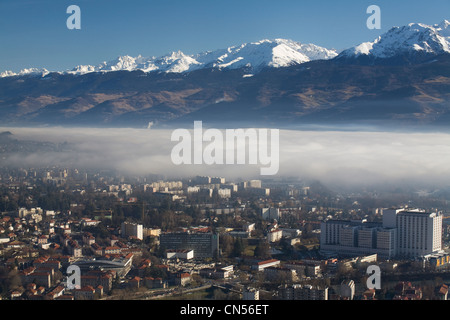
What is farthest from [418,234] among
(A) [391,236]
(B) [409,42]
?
(B) [409,42]

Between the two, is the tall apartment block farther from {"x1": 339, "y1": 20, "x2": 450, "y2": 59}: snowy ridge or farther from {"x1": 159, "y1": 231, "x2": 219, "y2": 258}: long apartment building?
{"x1": 339, "y1": 20, "x2": 450, "y2": 59}: snowy ridge

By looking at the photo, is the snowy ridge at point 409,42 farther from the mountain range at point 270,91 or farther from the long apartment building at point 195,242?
the long apartment building at point 195,242

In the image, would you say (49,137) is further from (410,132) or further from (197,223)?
(410,132)

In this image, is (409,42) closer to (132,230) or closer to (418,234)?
(418,234)

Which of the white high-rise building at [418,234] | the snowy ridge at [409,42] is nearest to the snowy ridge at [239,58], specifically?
the snowy ridge at [409,42]
